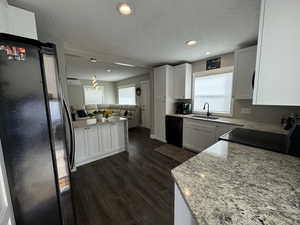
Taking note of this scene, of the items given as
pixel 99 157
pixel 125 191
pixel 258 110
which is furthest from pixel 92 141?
pixel 258 110

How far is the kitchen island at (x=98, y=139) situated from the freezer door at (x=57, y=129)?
57.6 inches

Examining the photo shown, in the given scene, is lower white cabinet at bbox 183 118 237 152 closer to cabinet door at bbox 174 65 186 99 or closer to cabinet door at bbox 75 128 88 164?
cabinet door at bbox 174 65 186 99

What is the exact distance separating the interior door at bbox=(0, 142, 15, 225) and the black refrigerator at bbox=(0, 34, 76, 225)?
4cm

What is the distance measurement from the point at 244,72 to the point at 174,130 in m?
2.11

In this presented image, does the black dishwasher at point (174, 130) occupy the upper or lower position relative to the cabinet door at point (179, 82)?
lower

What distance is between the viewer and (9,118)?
0.81 metres

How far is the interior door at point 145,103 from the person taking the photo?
563 cm

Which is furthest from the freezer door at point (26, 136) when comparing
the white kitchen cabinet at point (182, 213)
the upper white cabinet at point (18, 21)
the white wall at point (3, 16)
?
the white kitchen cabinet at point (182, 213)

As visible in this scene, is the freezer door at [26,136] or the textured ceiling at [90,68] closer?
the freezer door at [26,136]

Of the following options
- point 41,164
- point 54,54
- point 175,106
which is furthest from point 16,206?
point 175,106

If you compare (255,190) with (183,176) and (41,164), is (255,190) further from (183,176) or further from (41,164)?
(41,164)

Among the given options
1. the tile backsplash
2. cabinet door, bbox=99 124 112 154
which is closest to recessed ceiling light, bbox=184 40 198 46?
the tile backsplash

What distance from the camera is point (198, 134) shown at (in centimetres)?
290

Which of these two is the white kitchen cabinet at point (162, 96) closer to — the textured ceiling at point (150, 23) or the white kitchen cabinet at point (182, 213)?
the textured ceiling at point (150, 23)
